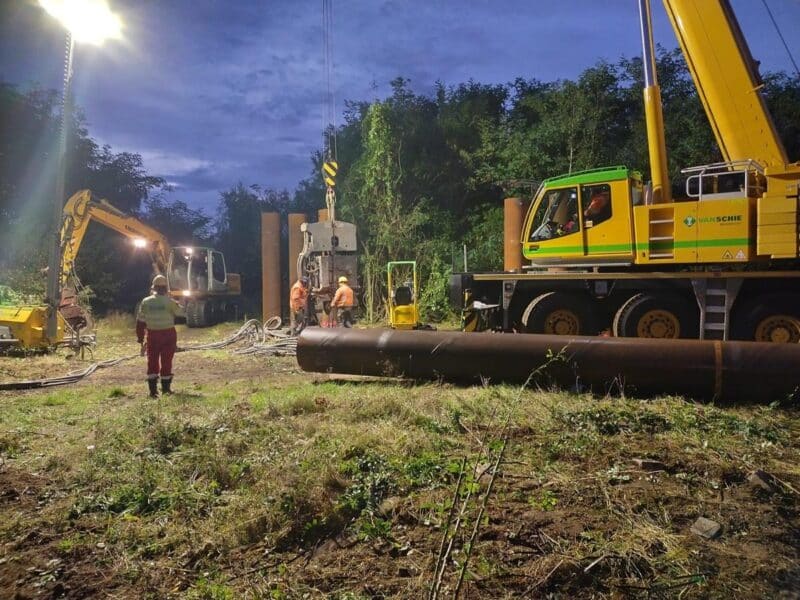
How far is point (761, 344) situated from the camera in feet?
20.0

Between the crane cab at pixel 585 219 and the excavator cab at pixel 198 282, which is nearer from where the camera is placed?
the crane cab at pixel 585 219

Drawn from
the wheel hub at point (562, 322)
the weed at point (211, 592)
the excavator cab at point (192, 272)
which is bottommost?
the weed at point (211, 592)

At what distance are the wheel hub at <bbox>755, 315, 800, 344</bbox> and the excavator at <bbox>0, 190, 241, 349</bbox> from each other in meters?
12.9

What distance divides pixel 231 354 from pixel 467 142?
14.0m

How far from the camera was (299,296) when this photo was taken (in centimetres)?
1390

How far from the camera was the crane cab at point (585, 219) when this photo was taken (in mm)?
9055

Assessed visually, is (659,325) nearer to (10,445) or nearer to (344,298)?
(344,298)

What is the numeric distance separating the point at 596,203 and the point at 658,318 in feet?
6.86

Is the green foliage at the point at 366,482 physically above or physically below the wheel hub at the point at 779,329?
below

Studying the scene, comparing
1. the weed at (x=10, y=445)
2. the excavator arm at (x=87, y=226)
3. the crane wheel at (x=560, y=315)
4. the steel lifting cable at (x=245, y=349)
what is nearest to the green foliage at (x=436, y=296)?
the steel lifting cable at (x=245, y=349)

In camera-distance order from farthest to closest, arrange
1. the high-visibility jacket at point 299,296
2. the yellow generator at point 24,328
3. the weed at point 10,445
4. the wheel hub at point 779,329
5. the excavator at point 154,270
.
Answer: the high-visibility jacket at point 299,296
the excavator at point 154,270
the yellow generator at point 24,328
the wheel hub at point 779,329
the weed at point 10,445

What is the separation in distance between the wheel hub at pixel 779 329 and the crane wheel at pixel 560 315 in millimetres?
2375

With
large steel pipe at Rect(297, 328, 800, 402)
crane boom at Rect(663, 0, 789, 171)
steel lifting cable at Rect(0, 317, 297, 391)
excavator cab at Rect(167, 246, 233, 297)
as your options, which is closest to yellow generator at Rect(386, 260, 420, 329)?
steel lifting cable at Rect(0, 317, 297, 391)

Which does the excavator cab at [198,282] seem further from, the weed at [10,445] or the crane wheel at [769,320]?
the crane wheel at [769,320]
